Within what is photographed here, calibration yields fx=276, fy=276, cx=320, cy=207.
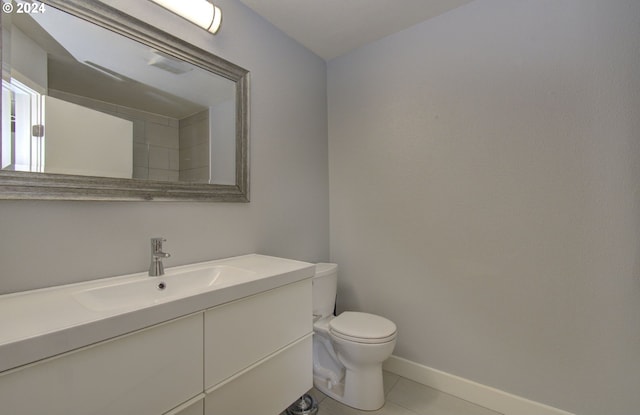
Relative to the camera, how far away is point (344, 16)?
5.57ft

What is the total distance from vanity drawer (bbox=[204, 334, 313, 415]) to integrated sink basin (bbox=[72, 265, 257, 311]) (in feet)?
1.15

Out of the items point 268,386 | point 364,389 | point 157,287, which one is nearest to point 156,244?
point 157,287

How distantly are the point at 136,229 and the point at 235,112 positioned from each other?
0.79m

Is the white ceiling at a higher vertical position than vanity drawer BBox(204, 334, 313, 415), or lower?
higher

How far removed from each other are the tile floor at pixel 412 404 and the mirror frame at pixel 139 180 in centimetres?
126

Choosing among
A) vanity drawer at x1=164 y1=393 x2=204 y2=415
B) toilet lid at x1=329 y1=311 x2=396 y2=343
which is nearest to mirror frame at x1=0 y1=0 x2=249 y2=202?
vanity drawer at x1=164 y1=393 x2=204 y2=415

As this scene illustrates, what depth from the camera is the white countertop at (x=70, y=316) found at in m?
0.58

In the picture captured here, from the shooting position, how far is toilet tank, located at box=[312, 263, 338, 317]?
1745 millimetres

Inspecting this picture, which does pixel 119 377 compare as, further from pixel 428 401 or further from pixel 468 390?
pixel 468 390

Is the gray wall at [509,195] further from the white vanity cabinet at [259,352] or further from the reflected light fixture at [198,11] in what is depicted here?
the reflected light fixture at [198,11]

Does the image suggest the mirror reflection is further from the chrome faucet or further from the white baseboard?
the white baseboard

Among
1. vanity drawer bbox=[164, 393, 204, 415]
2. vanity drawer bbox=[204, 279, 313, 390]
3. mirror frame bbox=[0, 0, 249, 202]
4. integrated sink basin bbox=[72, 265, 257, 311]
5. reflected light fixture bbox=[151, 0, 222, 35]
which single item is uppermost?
reflected light fixture bbox=[151, 0, 222, 35]

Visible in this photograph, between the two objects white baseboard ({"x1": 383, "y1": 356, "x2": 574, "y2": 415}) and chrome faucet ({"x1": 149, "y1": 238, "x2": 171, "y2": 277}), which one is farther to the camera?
white baseboard ({"x1": 383, "y1": 356, "x2": 574, "y2": 415})

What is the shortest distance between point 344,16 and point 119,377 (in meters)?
2.01
